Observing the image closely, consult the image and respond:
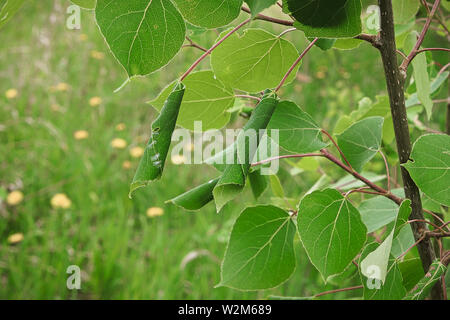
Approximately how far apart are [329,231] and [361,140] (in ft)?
0.45

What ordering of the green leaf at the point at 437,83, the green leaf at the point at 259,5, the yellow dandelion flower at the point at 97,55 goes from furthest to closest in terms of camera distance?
the yellow dandelion flower at the point at 97,55 → the green leaf at the point at 437,83 → the green leaf at the point at 259,5

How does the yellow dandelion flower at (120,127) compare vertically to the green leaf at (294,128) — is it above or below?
above

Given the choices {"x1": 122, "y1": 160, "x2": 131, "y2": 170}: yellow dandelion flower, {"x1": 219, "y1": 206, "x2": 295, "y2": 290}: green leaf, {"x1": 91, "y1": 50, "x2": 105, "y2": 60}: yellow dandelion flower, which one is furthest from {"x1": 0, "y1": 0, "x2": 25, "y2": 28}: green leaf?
{"x1": 91, "y1": 50, "x2": 105, "y2": 60}: yellow dandelion flower

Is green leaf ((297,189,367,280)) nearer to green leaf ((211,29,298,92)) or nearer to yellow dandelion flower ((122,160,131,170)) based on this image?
green leaf ((211,29,298,92))

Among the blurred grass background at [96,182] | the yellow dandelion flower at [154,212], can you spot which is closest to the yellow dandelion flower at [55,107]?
the blurred grass background at [96,182]

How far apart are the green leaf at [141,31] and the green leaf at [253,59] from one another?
4.3 inches

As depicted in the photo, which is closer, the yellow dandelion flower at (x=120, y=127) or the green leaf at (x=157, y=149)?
the green leaf at (x=157, y=149)

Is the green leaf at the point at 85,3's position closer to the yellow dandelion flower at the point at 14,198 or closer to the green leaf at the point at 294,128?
the green leaf at the point at 294,128

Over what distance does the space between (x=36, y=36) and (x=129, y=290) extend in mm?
1986

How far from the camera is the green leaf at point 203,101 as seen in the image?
0.48 m

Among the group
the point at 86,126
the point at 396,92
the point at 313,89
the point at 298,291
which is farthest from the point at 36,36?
the point at 396,92

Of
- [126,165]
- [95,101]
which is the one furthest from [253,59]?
[95,101]

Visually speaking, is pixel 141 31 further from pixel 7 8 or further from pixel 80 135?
pixel 80 135

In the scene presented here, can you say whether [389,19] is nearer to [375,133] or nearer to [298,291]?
[375,133]
